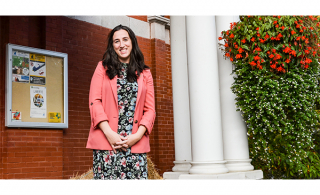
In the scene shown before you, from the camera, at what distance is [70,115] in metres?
5.41

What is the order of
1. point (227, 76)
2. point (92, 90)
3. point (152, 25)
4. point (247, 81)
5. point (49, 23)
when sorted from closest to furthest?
point (92, 90) < point (247, 81) < point (227, 76) < point (49, 23) < point (152, 25)

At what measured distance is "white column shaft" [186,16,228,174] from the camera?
3.70m

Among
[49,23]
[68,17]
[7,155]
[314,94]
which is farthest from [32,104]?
[314,94]

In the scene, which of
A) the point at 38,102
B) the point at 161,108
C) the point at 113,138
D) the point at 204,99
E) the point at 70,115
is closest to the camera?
the point at 113,138

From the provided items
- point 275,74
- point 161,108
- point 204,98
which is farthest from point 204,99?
point 161,108

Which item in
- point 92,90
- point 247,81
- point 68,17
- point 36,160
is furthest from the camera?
point 68,17

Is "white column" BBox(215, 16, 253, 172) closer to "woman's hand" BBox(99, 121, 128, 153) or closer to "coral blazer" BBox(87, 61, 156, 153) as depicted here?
"coral blazer" BBox(87, 61, 156, 153)

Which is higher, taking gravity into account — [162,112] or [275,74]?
[275,74]

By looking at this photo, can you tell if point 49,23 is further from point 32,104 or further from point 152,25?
point 152,25

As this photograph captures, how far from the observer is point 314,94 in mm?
3969

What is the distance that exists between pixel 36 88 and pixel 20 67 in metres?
0.37

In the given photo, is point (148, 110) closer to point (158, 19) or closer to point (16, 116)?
point (16, 116)

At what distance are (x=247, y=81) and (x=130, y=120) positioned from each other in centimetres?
181

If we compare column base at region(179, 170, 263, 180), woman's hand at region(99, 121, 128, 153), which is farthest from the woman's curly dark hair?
column base at region(179, 170, 263, 180)
